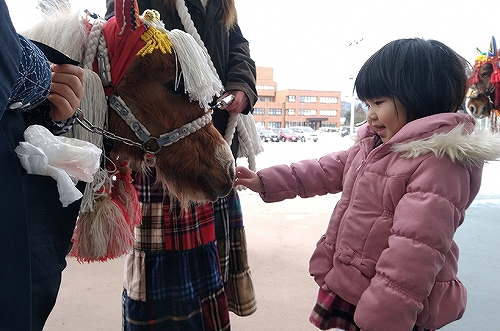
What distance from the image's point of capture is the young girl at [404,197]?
2.29 ft

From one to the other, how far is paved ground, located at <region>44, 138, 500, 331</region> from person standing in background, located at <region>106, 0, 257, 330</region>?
0.65 meters

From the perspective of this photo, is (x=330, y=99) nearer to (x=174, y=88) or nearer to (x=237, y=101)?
(x=237, y=101)

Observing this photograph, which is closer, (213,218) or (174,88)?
(174,88)

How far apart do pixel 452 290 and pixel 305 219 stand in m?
2.07

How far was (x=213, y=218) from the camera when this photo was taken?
917 millimetres

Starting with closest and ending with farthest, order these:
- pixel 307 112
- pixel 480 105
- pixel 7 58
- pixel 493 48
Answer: pixel 7 58, pixel 493 48, pixel 480 105, pixel 307 112

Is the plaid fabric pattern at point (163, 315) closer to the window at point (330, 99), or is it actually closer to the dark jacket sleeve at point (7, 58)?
the dark jacket sleeve at point (7, 58)

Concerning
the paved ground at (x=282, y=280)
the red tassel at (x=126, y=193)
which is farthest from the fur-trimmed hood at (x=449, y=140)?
the paved ground at (x=282, y=280)

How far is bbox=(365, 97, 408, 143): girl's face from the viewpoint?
86 centimetres

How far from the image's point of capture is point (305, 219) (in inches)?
112

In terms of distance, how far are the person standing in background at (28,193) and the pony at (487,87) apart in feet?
9.61

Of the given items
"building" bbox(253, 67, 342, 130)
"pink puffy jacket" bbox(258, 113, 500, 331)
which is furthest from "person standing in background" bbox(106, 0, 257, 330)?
"building" bbox(253, 67, 342, 130)

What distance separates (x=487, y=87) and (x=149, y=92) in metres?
3.00

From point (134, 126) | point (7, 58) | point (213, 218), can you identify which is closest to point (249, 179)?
point (213, 218)
